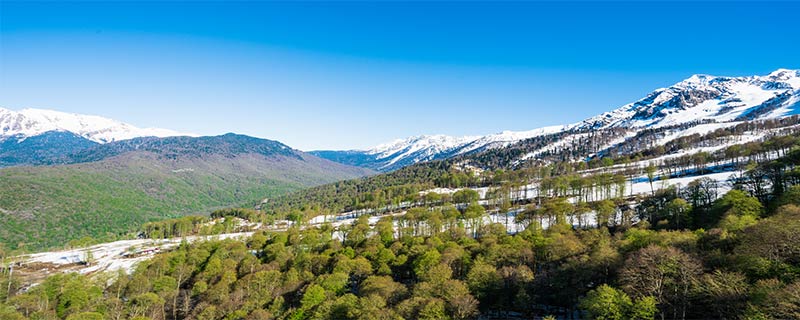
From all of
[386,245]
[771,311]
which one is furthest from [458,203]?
[771,311]

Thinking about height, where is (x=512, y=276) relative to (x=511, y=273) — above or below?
below

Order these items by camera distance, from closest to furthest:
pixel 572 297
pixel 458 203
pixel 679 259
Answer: pixel 679 259 < pixel 572 297 < pixel 458 203

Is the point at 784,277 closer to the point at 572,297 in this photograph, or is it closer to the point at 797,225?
the point at 797,225

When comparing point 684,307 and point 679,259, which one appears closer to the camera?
point 684,307

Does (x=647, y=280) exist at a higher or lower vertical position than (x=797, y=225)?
lower

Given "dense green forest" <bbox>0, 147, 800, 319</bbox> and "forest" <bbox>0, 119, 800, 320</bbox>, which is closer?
"dense green forest" <bbox>0, 147, 800, 319</bbox>

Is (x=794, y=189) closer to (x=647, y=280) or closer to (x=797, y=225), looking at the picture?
(x=797, y=225)

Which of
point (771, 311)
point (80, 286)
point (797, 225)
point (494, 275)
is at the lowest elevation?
point (80, 286)

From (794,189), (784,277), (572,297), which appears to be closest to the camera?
(784,277)

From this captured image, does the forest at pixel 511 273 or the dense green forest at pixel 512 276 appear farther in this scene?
the forest at pixel 511 273

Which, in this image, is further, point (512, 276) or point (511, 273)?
point (511, 273)
